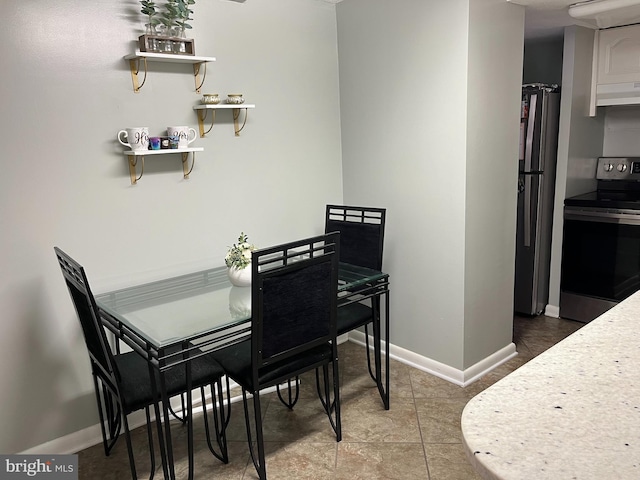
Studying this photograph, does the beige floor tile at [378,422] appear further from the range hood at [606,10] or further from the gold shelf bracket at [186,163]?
the range hood at [606,10]

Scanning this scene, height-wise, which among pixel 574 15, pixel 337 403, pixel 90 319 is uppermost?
pixel 574 15

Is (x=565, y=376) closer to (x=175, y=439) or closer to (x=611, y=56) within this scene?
(x=175, y=439)

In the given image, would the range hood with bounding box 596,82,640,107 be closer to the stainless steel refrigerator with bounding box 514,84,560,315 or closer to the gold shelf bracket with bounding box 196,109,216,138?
the stainless steel refrigerator with bounding box 514,84,560,315

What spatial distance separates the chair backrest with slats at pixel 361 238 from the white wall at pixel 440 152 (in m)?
0.27

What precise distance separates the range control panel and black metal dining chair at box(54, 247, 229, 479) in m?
3.30

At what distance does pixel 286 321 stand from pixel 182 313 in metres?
0.45

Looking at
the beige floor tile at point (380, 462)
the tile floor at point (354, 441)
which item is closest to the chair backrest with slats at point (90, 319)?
the tile floor at point (354, 441)

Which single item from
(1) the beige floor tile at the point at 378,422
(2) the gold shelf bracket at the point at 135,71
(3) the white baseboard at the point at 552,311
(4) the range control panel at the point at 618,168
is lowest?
(1) the beige floor tile at the point at 378,422

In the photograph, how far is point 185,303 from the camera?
2281 mm

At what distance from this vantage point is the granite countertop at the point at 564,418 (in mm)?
766

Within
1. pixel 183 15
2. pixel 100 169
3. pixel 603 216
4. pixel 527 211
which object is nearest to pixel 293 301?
pixel 100 169

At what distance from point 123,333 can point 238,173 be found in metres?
1.16

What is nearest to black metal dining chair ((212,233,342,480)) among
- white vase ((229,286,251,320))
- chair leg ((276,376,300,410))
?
white vase ((229,286,251,320))

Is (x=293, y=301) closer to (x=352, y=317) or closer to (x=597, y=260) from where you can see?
(x=352, y=317)
